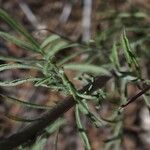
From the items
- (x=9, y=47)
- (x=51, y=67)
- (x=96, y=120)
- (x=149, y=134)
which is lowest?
(x=149, y=134)

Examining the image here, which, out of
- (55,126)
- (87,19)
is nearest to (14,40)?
(55,126)

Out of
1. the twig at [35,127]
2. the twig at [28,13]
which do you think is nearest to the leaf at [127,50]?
the twig at [35,127]

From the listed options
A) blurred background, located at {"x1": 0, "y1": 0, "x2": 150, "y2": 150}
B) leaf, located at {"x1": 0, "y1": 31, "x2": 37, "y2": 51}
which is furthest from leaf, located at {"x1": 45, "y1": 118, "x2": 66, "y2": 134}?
blurred background, located at {"x1": 0, "y1": 0, "x2": 150, "y2": 150}

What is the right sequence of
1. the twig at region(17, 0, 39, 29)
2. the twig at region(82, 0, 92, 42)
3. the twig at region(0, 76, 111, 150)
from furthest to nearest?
the twig at region(17, 0, 39, 29) < the twig at region(82, 0, 92, 42) < the twig at region(0, 76, 111, 150)

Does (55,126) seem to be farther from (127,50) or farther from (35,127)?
(127,50)

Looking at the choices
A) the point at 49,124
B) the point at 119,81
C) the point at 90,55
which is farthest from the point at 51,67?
the point at 90,55

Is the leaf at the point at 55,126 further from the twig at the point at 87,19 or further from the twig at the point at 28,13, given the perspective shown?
the twig at the point at 28,13

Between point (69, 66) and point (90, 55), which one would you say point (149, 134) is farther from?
point (69, 66)

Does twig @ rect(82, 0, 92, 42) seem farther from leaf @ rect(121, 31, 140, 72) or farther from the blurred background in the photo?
leaf @ rect(121, 31, 140, 72)

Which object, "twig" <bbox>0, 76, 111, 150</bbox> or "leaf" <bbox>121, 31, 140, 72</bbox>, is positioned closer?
"twig" <bbox>0, 76, 111, 150</bbox>

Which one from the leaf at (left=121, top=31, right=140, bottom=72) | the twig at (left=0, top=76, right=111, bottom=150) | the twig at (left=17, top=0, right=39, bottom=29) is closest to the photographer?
the twig at (left=0, top=76, right=111, bottom=150)

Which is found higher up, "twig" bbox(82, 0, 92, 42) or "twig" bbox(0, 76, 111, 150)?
"twig" bbox(0, 76, 111, 150)
